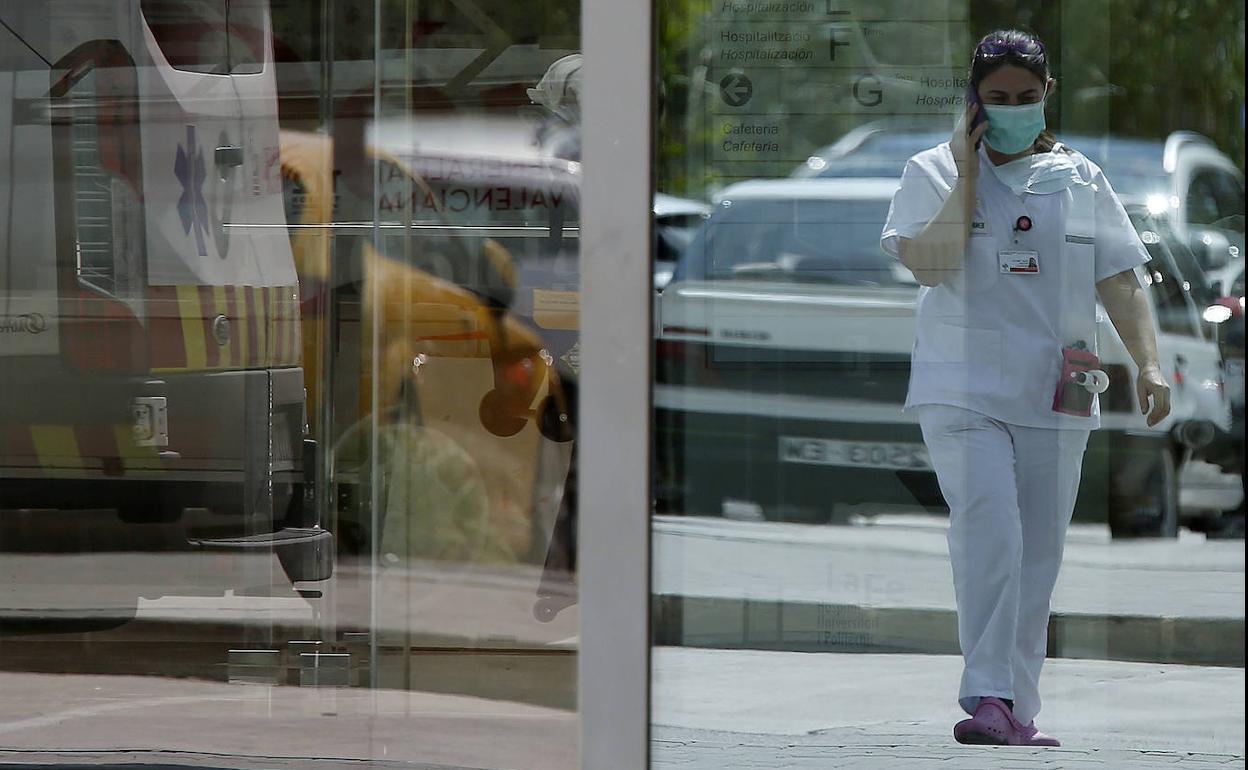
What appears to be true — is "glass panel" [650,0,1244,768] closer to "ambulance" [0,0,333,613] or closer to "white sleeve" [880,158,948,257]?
"white sleeve" [880,158,948,257]

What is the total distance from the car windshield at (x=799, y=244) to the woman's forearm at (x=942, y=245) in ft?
0.12

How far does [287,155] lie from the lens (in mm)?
4309

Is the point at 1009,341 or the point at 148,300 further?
the point at 148,300

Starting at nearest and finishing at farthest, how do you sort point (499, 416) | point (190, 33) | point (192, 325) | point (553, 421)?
1. point (553, 421)
2. point (499, 416)
3. point (190, 33)
4. point (192, 325)

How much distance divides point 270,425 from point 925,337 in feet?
6.22

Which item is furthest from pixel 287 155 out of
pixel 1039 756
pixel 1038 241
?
pixel 1039 756

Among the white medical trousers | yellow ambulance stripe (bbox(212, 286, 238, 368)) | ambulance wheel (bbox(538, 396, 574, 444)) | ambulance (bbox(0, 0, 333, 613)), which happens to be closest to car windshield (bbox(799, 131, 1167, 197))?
the white medical trousers

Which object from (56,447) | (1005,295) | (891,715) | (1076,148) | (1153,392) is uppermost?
(1076,148)

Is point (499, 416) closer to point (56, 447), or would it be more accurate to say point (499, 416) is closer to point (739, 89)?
point (739, 89)

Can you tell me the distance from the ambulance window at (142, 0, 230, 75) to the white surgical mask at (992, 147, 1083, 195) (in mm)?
2169

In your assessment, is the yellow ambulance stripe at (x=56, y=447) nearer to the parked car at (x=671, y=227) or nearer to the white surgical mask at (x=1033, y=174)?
the parked car at (x=671, y=227)

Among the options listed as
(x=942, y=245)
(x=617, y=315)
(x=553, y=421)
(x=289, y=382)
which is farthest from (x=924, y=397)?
(x=289, y=382)

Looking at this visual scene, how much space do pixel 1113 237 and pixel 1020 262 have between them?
21 centimetres

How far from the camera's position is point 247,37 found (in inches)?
169
